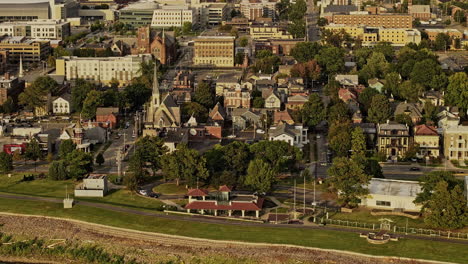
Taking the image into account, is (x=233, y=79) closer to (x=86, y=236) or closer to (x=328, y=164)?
(x=328, y=164)

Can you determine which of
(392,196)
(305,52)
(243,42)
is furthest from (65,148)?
(243,42)

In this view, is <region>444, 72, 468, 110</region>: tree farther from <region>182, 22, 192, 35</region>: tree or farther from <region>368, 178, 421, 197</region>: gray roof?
<region>182, 22, 192, 35</region>: tree

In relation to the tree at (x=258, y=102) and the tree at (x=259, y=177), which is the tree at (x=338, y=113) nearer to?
the tree at (x=258, y=102)

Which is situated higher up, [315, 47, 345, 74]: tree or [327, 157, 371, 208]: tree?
[315, 47, 345, 74]: tree

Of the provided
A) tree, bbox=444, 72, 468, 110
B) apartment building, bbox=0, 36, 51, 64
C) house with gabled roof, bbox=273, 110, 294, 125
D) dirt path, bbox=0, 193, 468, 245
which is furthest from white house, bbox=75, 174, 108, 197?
apartment building, bbox=0, 36, 51, 64

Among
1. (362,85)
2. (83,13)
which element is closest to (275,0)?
(83,13)

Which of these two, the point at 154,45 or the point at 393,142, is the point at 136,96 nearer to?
the point at 154,45
